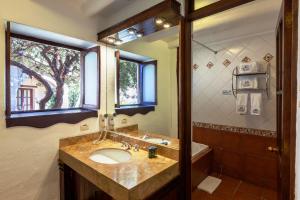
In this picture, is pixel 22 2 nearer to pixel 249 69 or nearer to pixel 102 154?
pixel 102 154

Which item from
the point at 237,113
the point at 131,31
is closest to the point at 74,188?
the point at 131,31

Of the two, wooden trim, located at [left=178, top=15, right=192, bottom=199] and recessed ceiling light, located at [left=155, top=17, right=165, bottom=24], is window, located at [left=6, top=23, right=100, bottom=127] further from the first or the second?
wooden trim, located at [left=178, top=15, right=192, bottom=199]

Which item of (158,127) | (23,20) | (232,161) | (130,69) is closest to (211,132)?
(232,161)

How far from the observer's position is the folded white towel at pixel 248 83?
2.06m

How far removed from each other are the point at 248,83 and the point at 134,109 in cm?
144

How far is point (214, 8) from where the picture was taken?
1129mm

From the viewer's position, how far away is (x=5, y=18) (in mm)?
1396

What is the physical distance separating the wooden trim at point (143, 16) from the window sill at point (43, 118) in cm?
90

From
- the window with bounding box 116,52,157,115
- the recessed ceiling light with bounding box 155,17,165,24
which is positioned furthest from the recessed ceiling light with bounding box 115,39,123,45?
the recessed ceiling light with bounding box 155,17,165,24

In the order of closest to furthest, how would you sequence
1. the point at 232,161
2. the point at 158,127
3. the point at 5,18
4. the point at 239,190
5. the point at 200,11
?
the point at 200,11 < the point at 5,18 < the point at 158,127 < the point at 239,190 < the point at 232,161

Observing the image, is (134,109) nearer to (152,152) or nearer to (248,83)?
(152,152)

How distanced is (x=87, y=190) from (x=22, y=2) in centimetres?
190

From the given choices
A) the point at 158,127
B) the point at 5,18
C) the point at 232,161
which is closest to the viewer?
the point at 5,18

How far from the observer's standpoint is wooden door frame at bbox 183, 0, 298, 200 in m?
0.75
